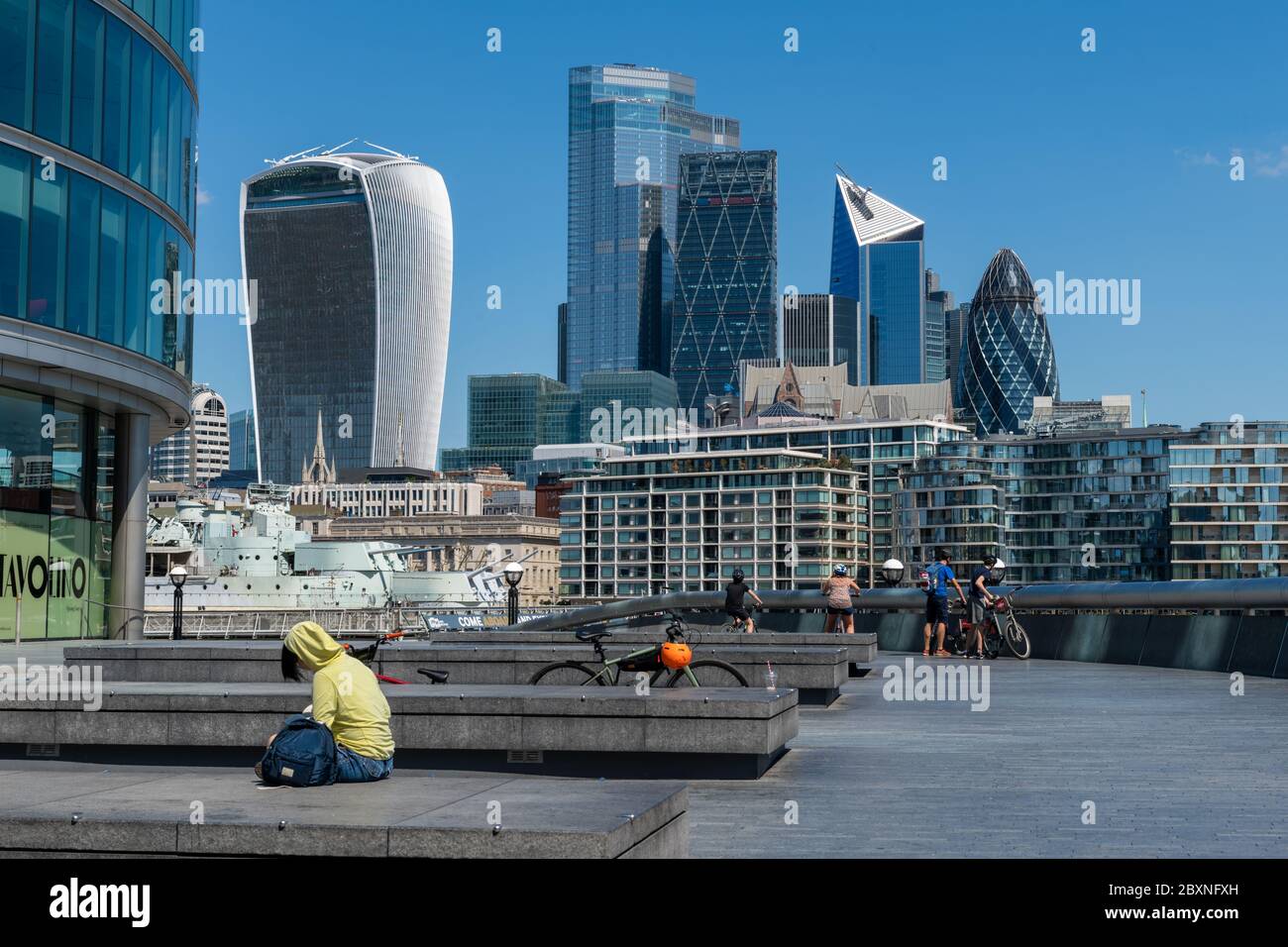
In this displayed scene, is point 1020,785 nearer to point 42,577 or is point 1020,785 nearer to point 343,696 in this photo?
point 343,696

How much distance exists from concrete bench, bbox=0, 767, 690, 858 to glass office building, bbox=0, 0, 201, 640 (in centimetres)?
2381

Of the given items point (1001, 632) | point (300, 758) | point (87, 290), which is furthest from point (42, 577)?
point (300, 758)

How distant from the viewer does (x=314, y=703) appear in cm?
831

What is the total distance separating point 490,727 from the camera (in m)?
11.0

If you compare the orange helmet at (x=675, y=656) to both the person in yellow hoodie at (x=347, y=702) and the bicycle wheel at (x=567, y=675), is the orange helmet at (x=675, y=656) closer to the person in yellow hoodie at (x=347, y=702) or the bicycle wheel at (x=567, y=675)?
the bicycle wheel at (x=567, y=675)

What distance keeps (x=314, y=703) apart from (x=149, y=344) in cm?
2750

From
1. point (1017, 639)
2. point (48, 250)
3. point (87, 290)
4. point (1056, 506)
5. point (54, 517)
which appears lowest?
point (1017, 639)

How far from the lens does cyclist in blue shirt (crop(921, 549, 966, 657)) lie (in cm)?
2814

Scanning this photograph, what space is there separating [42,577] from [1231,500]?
16358 cm

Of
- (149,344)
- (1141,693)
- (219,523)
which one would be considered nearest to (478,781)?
(1141,693)

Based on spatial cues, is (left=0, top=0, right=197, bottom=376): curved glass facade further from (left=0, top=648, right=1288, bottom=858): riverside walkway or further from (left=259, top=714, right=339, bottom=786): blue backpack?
Answer: (left=259, top=714, right=339, bottom=786): blue backpack

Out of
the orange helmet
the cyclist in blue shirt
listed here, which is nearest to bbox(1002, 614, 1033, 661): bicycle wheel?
the cyclist in blue shirt

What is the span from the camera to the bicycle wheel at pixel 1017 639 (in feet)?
92.0
